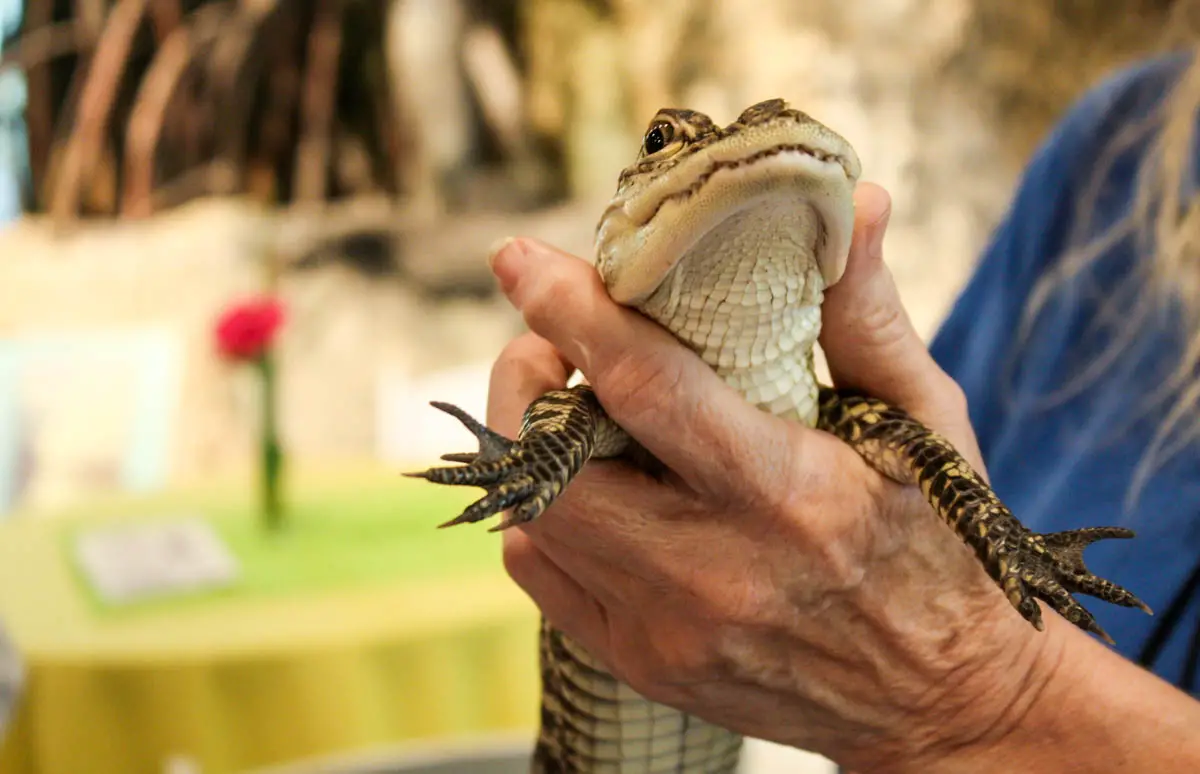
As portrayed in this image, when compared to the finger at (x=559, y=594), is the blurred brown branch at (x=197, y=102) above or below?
above

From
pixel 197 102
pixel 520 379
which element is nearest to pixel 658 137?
pixel 520 379

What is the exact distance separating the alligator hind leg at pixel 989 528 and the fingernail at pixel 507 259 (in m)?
0.33

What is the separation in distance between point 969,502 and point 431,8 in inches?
172

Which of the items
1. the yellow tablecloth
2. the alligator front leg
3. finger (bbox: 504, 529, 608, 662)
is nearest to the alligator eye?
the alligator front leg

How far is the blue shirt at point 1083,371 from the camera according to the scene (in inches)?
44.2

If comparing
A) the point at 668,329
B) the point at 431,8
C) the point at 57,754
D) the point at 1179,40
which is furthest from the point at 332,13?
the point at 668,329

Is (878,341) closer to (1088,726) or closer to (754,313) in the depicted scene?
(754,313)

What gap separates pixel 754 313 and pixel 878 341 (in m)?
0.11

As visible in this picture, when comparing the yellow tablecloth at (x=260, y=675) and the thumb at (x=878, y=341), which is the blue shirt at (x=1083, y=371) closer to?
the thumb at (x=878, y=341)

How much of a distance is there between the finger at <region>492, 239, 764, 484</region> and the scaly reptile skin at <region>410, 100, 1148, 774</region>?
34mm

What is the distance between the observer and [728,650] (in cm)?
90

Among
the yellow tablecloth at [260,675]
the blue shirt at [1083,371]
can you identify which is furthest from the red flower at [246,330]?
the blue shirt at [1083,371]

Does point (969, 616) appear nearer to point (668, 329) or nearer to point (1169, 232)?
point (668, 329)

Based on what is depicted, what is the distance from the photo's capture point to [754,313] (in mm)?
926
